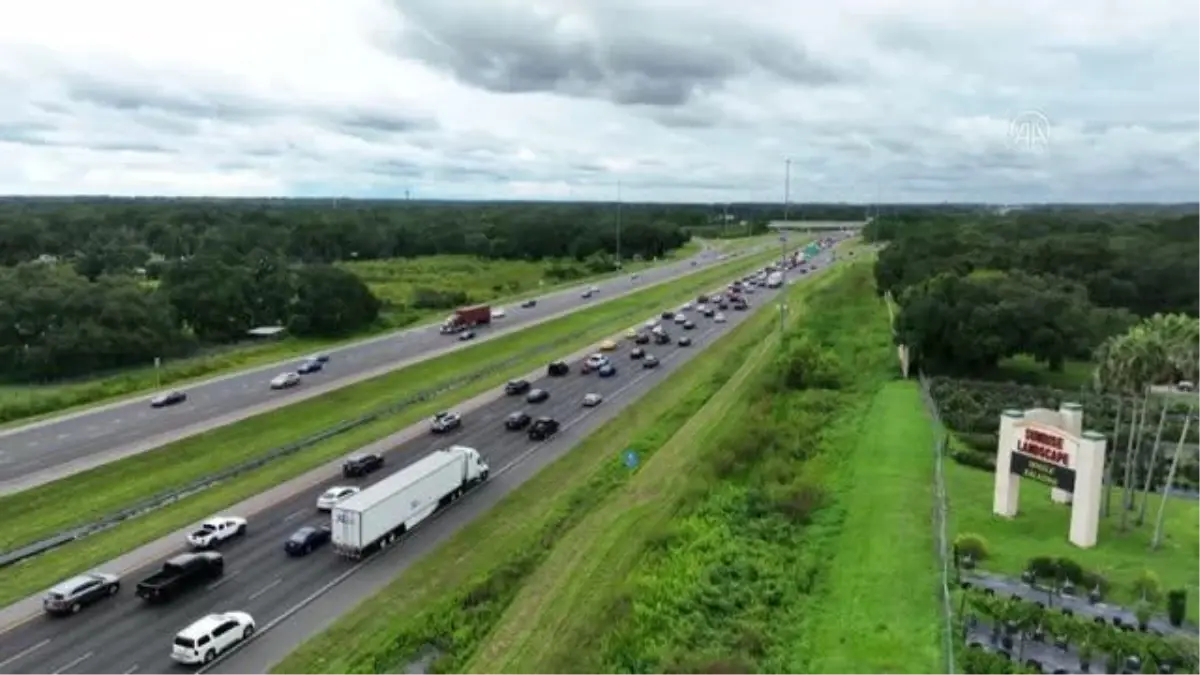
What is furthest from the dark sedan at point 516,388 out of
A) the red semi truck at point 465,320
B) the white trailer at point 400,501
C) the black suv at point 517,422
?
the red semi truck at point 465,320

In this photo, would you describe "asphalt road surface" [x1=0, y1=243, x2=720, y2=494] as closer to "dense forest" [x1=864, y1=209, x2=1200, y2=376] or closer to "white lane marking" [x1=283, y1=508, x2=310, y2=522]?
"white lane marking" [x1=283, y1=508, x2=310, y2=522]

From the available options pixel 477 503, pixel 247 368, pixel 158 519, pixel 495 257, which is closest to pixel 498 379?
pixel 247 368

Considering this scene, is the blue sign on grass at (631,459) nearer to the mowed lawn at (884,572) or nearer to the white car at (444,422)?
the mowed lawn at (884,572)

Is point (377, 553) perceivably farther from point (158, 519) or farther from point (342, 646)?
point (158, 519)

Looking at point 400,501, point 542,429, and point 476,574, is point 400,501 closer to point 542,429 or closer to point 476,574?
point 476,574

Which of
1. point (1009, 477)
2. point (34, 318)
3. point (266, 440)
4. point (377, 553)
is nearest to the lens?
point (377, 553)

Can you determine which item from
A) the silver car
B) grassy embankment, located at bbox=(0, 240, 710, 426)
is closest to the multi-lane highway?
the silver car

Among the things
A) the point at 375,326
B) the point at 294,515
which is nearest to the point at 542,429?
the point at 294,515
